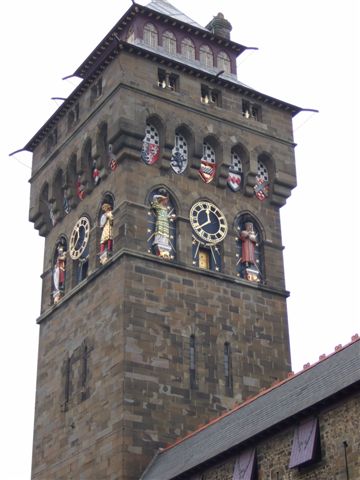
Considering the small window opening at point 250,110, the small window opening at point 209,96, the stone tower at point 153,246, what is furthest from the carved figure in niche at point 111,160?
the small window opening at point 250,110

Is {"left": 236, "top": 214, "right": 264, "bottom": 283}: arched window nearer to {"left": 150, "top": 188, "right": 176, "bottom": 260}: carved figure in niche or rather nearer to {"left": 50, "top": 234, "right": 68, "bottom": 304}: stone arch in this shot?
{"left": 150, "top": 188, "right": 176, "bottom": 260}: carved figure in niche

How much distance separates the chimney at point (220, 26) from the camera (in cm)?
5862

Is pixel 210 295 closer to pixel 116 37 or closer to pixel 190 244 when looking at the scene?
pixel 190 244

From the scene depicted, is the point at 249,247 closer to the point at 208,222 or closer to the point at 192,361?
the point at 208,222

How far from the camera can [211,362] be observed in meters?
47.3

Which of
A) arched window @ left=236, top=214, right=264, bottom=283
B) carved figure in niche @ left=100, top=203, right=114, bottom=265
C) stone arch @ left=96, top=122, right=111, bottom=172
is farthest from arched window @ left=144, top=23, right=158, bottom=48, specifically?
arched window @ left=236, top=214, right=264, bottom=283

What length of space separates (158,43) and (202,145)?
6.09m

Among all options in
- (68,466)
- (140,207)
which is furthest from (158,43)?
(68,466)

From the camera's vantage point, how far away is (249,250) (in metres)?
51.1

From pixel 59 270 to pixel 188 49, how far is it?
43.0ft

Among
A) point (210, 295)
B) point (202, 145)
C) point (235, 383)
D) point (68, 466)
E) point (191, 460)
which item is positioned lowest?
point (191, 460)

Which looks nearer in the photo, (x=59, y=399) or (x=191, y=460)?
(x=191, y=460)

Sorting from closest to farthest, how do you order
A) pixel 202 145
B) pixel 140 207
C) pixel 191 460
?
pixel 191 460 < pixel 140 207 < pixel 202 145

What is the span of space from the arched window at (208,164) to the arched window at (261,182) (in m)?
2.48
